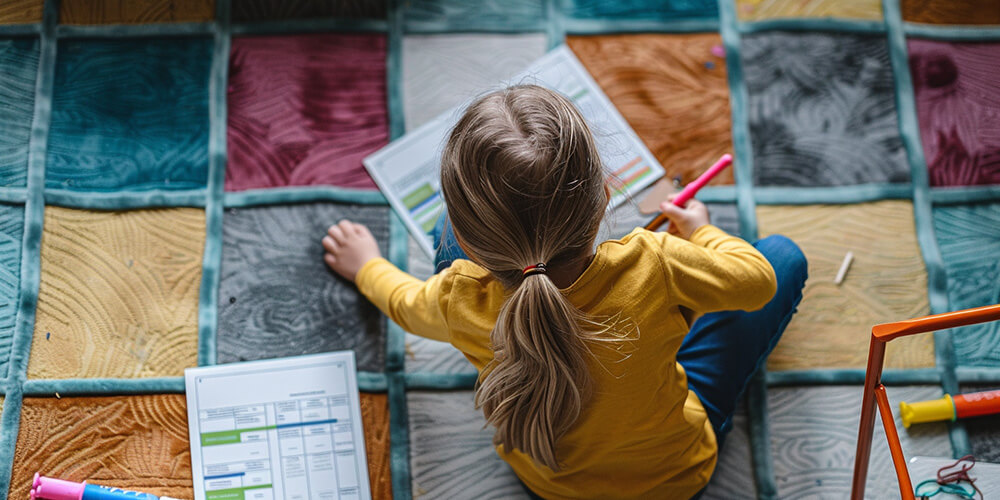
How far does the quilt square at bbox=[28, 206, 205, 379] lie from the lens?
3.44 feet

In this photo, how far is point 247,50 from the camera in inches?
46.1

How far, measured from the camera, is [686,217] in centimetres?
99

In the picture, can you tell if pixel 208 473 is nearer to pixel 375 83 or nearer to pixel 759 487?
pixel 375 83

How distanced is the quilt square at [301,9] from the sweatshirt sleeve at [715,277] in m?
0.67

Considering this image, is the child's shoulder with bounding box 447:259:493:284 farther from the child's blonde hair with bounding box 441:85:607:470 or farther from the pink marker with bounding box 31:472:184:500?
the pink marker with bounding box 31:472:184:500

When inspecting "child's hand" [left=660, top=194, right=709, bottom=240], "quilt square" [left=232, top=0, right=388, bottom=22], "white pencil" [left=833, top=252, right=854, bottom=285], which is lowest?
"white pencil" [left=833, top=252, right=854, bottom=285]

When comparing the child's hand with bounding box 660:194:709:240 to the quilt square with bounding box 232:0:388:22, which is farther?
the quilt square with bounding box 232:0:388:22

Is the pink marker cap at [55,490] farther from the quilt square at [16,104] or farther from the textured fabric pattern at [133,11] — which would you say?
the textured fabric pattern at [133,11]

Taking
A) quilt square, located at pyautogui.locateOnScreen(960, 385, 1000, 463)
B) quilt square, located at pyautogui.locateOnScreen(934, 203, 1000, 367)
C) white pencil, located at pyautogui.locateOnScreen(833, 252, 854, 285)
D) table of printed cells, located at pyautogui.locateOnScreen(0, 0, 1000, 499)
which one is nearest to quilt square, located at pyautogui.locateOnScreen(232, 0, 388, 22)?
table of printed cells, located at pyautogui.locateOnScreen(0, 0, 1000, 499)

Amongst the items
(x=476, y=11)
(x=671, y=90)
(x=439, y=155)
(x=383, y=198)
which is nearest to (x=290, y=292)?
(x=383, y=198)

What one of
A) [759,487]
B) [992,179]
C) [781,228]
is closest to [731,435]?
[759,487]

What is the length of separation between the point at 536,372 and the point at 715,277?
0.21 metres

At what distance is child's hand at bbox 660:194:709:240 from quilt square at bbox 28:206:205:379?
0.66m

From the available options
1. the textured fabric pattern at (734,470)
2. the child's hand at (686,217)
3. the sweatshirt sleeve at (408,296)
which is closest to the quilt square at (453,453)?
the sweatshirt sleeve at (408,296)
